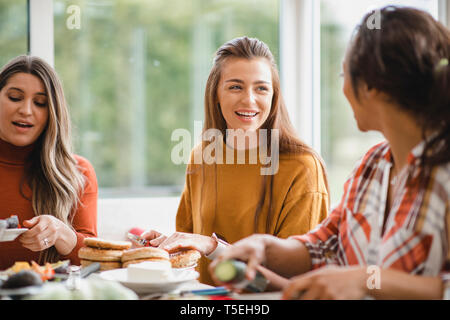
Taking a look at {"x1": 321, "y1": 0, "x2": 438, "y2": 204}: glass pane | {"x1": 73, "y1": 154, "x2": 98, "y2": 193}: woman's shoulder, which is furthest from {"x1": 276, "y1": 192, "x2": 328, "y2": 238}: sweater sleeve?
{"x1": 321, "y1": 0, "x2": 438, "y2": 204}: glass pane

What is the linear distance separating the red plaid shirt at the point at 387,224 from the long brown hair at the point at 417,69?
5cm

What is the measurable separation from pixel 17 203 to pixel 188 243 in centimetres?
81

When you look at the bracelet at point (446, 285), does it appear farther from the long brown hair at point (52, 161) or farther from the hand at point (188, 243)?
the long brown hair at point (52, 161)

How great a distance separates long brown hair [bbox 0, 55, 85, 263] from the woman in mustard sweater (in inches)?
19.5

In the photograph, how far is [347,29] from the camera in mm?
2939

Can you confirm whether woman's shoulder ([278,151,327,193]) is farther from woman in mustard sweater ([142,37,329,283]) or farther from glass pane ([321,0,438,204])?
glass pane ([321,0,438,204])

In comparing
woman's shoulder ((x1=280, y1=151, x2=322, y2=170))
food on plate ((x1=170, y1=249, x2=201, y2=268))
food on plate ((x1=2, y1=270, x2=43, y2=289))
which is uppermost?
woman's shoulder ((x1=280, y1=151, x2=322, y2=170))

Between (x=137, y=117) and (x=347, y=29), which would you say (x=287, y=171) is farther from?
(x=137, y=117)

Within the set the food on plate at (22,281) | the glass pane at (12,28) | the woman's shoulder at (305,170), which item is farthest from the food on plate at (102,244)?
the glass pane at (12,28)

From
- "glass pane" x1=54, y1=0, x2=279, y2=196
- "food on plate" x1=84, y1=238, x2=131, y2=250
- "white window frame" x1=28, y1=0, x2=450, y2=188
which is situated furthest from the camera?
"glass pane" x1=54, y1=0, x2=279, y2=196

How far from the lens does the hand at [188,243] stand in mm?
1450

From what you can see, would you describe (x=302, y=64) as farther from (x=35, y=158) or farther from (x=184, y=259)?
(x=184, y=259)

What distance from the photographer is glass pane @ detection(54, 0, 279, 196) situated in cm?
344
